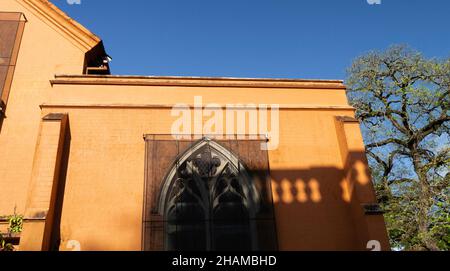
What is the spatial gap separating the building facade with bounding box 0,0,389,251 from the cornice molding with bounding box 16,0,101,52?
1144 millimetres

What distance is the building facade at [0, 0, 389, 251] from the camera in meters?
7.34

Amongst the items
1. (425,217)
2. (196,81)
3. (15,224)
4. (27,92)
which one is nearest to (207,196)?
(196,81)

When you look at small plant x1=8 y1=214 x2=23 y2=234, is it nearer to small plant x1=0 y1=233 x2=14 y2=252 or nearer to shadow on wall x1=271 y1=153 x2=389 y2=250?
small plant x1=0 y1=233 x2=14 y2=252

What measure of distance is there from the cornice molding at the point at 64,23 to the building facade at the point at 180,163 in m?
1.14

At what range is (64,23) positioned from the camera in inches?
411

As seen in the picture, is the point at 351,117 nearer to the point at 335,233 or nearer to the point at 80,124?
the point at 335,233

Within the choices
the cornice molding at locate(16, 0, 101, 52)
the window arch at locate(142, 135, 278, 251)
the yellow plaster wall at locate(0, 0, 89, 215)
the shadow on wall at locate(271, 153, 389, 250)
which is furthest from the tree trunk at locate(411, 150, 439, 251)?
the cornice molding at locate(16, 0, 101, 52)

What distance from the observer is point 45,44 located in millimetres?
10125

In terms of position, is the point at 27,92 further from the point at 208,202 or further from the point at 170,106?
the point at 208,202

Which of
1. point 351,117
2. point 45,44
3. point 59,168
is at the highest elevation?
point 45,44

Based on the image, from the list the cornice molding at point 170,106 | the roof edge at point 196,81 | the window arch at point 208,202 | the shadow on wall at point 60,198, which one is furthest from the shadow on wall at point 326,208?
the shadow on wall at point 60,198

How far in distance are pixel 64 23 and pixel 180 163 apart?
5.81 metres

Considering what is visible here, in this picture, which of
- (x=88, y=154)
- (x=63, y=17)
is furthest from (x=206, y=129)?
(x=63, y=17)
